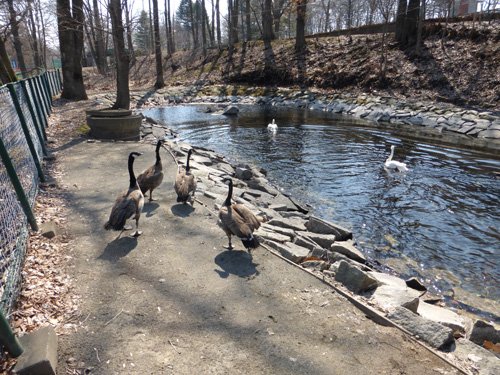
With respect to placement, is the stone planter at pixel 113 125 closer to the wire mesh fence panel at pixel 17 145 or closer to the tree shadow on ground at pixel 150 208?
the wire mesh fence panel at pixel 17 145

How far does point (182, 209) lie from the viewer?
24.1ft

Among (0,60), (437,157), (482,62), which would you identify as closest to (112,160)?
(0,60)

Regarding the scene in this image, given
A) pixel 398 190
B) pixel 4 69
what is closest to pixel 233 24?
pixel 4 69

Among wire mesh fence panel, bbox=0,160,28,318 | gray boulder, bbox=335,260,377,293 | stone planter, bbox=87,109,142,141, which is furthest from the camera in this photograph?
stone planter, bbox=87,109,142,141

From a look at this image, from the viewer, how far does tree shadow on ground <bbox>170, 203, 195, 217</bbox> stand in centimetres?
713

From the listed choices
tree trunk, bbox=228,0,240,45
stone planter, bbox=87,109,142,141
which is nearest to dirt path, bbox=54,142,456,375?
stone planter, bbox=87,109,142,141

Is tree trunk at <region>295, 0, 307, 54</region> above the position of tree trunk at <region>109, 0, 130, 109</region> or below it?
above

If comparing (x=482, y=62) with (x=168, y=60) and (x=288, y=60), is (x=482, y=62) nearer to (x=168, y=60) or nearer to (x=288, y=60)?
(x=288, y=60)

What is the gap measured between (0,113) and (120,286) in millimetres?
3588

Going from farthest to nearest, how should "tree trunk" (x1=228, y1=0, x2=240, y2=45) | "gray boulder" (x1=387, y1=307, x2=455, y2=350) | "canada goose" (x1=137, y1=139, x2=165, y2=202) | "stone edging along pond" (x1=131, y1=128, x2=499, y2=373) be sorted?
"tree trunk" (x1=228, y1=0, x2=240, y2=45) → "canada goose" (x1=137, y1=139, x2=165, y2=202) → "stone edging along pond" (x1=131, y1=128, x2=499, y2=373) → "gray boulder" (x1=387, y1=307, x2=455, y2=350)

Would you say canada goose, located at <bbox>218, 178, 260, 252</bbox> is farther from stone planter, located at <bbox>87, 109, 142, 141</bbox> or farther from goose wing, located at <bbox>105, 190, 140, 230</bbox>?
stone planter, located at <bbox>87, 109, 142, 141</bbox>

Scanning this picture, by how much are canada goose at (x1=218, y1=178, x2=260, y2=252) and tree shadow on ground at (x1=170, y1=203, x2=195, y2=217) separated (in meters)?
1.38

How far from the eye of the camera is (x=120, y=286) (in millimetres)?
4816

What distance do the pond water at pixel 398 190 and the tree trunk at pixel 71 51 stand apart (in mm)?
7964
